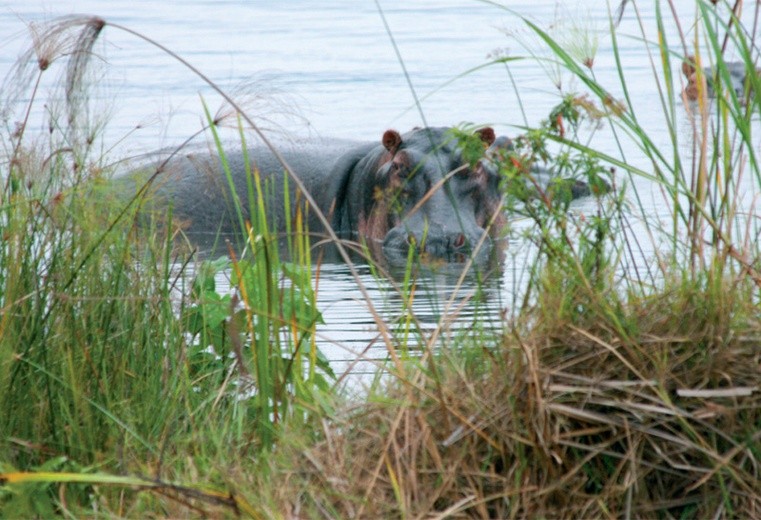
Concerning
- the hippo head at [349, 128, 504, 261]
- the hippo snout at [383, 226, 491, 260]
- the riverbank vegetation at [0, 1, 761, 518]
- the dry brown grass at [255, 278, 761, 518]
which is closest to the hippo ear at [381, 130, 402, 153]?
the hippo head at [349, 128, 504, 261]

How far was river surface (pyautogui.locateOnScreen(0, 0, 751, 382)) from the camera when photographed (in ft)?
15.0

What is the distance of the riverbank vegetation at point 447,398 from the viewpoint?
238cm

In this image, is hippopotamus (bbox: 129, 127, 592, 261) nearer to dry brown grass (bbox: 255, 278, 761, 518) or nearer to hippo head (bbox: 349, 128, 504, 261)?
hippo head (bbox: 349, 128, 504, 261)

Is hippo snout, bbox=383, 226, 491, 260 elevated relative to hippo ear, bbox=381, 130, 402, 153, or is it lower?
lower

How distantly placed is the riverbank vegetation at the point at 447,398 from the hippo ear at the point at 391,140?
147 inches

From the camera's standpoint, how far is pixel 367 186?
7375 millimetres

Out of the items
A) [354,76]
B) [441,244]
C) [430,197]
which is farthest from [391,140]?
[354,76]

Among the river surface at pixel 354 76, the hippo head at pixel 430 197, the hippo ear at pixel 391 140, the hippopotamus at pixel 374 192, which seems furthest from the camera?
the hippo ear at pixel 391 140

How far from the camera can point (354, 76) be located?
1449cm

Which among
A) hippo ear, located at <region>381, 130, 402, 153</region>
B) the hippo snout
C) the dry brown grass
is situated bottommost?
the hippo snout

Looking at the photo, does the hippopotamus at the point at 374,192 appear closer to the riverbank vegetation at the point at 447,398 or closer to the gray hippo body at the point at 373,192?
the gray hippo body at the point at 373,192

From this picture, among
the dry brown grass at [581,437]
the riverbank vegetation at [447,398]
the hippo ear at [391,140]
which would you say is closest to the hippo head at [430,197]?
the hippo ear at [391,140]

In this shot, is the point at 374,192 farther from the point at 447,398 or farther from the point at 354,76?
the point at 354,76

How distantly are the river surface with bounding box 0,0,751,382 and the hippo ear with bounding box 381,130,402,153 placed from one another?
0.47m
